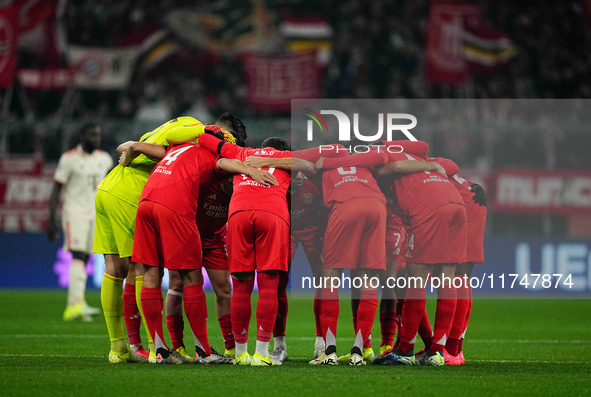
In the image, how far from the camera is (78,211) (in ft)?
39.8

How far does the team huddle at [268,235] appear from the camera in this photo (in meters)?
6.91

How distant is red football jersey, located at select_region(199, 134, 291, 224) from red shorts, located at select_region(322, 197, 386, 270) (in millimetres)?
491

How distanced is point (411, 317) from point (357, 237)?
83 centimetres

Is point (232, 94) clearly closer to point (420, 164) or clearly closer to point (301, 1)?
point (301, 1)

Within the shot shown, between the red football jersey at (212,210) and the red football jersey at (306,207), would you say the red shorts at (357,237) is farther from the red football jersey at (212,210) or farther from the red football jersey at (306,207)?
the red football jersey at (212,210)

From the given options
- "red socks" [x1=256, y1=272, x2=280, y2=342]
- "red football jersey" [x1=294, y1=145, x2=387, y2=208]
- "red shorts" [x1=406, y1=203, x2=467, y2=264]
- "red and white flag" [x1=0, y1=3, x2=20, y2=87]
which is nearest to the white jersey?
"red football jersey" [x1=294, y1=145, x2=387, y2=208]

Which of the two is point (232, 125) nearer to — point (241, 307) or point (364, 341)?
point (241, 307)

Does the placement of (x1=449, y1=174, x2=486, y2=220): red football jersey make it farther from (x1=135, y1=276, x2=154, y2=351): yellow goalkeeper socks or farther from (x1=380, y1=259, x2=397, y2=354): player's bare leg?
(x1=135, y1=276, x2=154, y2=351): yellow goalkeeper socks

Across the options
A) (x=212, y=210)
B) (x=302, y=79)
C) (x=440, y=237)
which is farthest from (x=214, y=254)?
(x=302, y=79)

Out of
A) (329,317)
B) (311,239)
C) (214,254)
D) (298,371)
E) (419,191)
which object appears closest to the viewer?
(298,371)

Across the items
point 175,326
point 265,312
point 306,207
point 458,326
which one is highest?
point 306,207

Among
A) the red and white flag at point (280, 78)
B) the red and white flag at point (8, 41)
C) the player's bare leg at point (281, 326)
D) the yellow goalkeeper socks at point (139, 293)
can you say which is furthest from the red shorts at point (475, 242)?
the red and white flag at point (8, 41)

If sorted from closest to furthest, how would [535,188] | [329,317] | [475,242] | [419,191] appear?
1. [329,317]
2. [419,191]
3. [475,242]
4. [535,188]

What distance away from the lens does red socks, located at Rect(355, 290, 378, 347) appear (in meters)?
7.08
